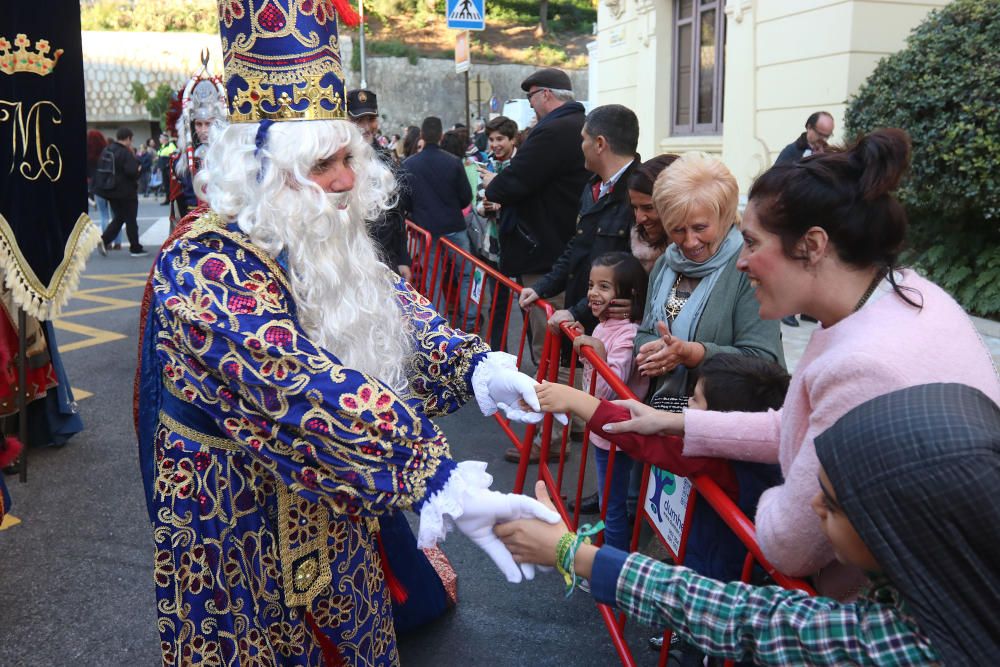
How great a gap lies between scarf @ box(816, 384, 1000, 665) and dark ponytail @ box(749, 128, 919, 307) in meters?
0.52

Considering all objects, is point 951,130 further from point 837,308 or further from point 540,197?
point 837,308

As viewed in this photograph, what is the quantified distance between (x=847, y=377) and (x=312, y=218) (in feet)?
4.27

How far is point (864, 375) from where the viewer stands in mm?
1432

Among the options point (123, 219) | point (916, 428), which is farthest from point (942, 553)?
point (123, 219)

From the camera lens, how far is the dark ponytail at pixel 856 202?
1.63 m

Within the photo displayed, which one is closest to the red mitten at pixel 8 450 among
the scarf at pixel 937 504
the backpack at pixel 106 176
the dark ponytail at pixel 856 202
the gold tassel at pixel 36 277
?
the gold tassel at pixel 36 277

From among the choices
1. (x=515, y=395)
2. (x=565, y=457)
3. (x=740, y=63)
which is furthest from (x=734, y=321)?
(x=740, y=63)

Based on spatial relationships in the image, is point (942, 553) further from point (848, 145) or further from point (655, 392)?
point (655, 392)

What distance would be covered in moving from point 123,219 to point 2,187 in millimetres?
9912

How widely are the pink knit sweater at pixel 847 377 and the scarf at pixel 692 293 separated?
1.10m

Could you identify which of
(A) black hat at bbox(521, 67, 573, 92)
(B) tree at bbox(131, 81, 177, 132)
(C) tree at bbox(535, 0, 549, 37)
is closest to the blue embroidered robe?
(A) black hat at bbox(521, 67, 573, 92)

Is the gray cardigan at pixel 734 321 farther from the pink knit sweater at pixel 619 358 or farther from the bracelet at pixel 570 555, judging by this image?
the bracelet at pixel 570 555

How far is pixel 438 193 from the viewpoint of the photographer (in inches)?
283

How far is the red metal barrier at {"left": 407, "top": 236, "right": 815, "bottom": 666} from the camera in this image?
180 centimetres
